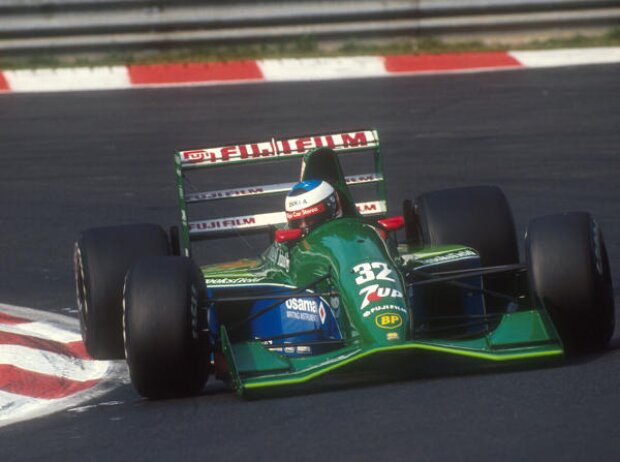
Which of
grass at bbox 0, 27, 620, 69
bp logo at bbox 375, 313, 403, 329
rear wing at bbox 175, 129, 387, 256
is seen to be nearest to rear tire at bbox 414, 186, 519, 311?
rear wing at bbox 175, 129, 387, 256

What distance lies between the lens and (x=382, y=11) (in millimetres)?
15727

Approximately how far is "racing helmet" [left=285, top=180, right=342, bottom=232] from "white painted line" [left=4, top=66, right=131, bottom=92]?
7927 millimetres

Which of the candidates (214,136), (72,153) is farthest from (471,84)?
(72,153)

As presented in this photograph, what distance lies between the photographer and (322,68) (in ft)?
51.2

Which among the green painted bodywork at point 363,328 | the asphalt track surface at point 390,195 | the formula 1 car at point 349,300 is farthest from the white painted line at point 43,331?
the green painted bodywork at point 363,328

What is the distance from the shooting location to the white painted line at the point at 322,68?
1550 cm

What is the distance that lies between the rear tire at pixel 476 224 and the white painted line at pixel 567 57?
7419 mm

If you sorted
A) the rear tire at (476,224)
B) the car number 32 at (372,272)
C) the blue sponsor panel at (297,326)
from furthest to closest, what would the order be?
the rear tire at (476,224) → the blue sponsor panel at (297,326) → the car number 32 at (372,272)

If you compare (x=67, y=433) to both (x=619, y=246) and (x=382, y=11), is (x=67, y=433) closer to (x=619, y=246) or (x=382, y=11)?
(x=619, y=246)

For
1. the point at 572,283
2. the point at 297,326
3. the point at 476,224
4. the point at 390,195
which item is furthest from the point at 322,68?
the point at 572,283

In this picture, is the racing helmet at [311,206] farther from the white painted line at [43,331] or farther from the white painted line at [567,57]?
the white painted line at [567,57]

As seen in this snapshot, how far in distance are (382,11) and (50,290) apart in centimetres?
658

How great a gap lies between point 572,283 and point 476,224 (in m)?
1.46

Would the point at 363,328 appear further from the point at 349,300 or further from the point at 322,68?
the point at 322,68
